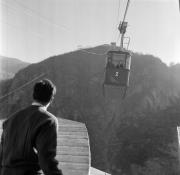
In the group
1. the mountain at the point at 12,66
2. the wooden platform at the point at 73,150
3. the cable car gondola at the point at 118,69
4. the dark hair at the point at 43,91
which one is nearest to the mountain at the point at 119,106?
the mountain at the point at 12,66

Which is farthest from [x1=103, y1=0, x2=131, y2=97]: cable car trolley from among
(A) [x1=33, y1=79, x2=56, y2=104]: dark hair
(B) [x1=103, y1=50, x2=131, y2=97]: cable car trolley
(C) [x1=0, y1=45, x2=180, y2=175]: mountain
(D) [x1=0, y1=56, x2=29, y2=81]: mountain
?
(D) [x1=0, y1=56, x2=29, y2=81]: mountain

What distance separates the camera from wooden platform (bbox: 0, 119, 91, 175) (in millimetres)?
6797

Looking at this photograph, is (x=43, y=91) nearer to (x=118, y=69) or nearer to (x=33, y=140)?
(x=33, y=140)

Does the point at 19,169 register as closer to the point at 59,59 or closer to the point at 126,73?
the point at 126,73

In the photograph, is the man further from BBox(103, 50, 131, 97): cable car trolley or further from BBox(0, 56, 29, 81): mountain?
BBox(0, 56, 29, 81): mountain

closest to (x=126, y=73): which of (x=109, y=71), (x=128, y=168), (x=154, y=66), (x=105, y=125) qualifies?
(x=109, y=71)

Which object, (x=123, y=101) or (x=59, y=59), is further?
(x=59, y=59)

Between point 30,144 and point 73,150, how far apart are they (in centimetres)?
484

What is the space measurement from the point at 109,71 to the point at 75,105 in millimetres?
49481

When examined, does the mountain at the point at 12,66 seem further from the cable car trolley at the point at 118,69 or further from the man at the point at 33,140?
the man at the point at 33,140

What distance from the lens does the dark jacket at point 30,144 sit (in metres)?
2.55

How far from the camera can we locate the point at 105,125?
Result: 2534 inches

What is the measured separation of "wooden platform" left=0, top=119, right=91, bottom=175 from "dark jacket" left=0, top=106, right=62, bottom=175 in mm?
4005

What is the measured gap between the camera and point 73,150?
742cm
